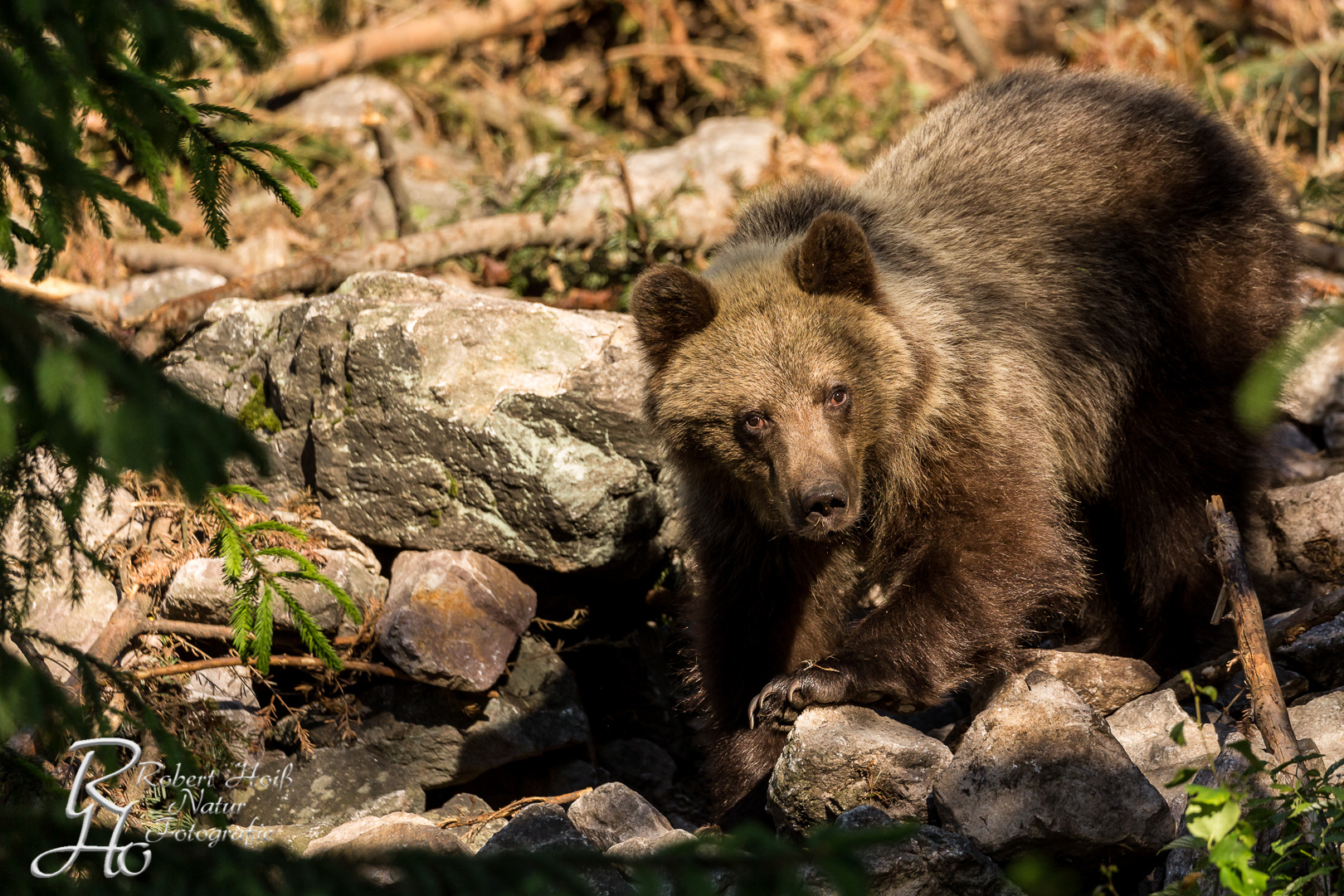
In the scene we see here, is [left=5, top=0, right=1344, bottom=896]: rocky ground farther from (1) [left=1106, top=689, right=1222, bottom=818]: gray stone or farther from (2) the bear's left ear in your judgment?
(2) the bear's left ear

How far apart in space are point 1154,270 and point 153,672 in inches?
194

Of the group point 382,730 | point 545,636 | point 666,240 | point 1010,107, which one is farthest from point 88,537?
point 1010,107

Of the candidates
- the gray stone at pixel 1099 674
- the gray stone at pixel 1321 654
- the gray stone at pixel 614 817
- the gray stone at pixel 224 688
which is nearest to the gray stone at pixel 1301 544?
the gray stone at pixel 1321 654

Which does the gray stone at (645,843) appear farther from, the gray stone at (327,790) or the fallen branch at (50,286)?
the fallen branch at (50,286)

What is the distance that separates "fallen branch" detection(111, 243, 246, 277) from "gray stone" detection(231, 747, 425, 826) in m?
4.20

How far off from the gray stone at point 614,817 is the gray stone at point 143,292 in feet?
15.5

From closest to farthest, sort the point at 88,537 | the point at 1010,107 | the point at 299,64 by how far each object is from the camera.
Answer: the point at 88,537 → the point at 1010,107 → the point at 299,64

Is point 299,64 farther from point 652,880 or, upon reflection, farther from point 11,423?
point 652,880

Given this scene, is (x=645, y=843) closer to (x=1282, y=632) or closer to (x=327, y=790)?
(x=327, y=790)

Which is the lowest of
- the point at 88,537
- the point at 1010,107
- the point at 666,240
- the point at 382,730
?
the point at 382,730

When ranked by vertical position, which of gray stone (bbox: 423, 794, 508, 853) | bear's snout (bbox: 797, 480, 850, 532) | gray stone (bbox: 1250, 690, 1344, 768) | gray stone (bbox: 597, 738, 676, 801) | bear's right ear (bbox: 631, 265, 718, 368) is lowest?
gray stone (bbox: 597, 738, 676, 801)

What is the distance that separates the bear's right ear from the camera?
444 cm

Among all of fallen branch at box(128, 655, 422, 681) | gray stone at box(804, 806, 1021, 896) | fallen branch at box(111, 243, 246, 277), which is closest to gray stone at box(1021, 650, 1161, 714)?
gray stone at box(804, 806, 1021, 896)

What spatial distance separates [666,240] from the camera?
7605 millimetres
